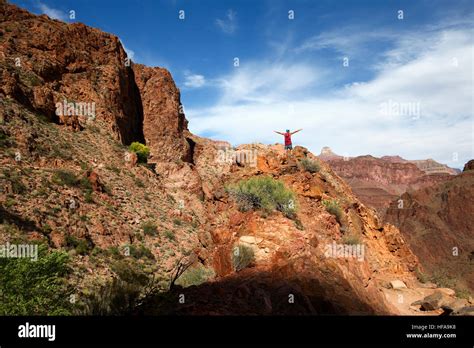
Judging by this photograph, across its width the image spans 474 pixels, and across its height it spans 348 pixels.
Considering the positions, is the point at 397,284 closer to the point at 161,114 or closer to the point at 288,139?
the point at 288,139

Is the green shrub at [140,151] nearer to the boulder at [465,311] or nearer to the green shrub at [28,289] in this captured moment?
the green shrub at [28,289]

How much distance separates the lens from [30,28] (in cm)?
3431

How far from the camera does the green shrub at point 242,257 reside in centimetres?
855

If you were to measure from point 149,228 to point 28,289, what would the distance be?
51.3ft

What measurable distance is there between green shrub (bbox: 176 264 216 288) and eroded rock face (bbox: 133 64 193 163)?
36.3 meters

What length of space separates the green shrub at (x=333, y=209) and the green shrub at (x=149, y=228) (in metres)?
15.1

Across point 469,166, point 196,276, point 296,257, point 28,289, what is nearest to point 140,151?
point 28,289

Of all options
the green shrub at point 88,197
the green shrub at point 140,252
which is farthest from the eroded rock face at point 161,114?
the green shrub at point 140,252

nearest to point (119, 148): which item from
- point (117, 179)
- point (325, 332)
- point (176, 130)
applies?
point (117, 179)

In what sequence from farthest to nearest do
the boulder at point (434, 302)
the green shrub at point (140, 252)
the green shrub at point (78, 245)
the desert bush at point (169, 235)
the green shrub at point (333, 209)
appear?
the desert bush at point (169, 235) → the green shrub at point (140, 252) → the green shrub at point (78, 245) → the green shrub at point (333, 209) → the boulder at point (434, 302)

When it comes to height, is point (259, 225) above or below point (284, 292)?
above

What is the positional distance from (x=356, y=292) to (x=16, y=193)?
757 inches

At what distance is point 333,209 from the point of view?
14.5m

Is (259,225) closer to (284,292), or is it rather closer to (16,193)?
(284,292)
